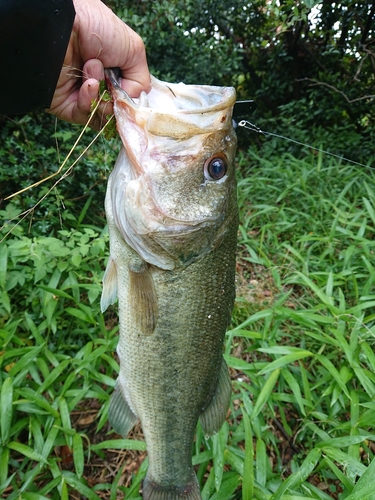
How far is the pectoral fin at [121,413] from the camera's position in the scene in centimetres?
192

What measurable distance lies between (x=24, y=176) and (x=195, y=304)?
2.86m

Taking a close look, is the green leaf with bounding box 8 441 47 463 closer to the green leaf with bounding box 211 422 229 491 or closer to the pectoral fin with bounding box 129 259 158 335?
the green leaf with bounding box 211 422 229 491

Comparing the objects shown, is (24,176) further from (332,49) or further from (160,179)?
(332,49)

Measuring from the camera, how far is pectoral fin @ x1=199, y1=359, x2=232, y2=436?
6.30ft

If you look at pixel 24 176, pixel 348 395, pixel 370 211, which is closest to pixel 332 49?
pixel 370 211

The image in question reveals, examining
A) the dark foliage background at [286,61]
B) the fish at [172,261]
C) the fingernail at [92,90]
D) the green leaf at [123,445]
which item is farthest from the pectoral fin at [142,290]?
the dark foliage background at [286,61]

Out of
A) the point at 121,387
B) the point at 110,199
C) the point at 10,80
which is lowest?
the point at 121,387

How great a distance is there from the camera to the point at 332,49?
649 cm

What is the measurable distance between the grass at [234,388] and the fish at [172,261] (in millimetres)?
509

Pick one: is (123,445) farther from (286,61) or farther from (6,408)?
(286,61)

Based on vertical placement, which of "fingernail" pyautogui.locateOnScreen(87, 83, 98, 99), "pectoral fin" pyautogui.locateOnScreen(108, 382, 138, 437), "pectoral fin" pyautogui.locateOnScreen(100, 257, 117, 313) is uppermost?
"fingernail" pyautogui.locateOnScreen(87, 83, 98, 99)

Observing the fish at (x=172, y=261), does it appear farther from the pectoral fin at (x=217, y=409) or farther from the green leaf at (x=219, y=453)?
the green leaf at (x=219, y=453)

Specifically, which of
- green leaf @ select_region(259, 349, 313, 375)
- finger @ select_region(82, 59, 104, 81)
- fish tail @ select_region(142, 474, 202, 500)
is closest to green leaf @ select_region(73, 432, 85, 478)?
fish tail @ select_region(142, 474, 202, 500)

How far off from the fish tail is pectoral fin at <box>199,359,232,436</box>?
313 mm
